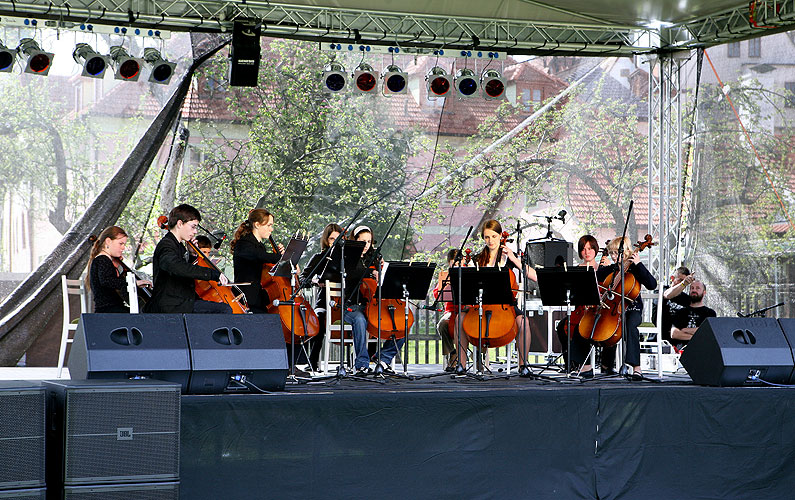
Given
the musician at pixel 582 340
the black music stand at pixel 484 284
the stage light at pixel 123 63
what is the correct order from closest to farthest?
the black music stand at pixel 484 284 < the musician at pixel 582 340 < the stage light at pixel 123 63

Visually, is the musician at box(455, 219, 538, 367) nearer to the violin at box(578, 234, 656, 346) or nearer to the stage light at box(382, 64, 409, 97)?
the violin at box(578, 234, 656, 346)

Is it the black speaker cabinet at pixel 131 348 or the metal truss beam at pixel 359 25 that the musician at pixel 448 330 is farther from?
the black speaker cabinet at pixel 131 348

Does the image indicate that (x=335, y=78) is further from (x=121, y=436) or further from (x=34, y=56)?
(x=121, y=436)

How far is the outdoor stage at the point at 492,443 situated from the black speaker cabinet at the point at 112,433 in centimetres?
52

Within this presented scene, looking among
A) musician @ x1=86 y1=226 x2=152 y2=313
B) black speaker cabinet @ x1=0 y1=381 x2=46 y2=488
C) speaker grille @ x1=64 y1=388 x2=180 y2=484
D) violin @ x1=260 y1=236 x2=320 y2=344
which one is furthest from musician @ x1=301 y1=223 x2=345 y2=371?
black speaker cabinet @ x1=0 y1=381 x2=46 y2=488

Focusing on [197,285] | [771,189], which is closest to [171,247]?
[197,285]

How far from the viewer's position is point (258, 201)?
1155 centimetres

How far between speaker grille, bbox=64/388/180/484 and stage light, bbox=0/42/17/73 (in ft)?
17.4

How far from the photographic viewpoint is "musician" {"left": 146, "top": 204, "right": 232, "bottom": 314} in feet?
17.3

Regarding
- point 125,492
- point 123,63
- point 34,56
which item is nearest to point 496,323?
point 125,492

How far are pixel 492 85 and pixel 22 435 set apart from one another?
655 cm

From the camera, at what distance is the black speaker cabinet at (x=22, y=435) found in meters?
2.95

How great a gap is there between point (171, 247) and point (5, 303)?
150 inches

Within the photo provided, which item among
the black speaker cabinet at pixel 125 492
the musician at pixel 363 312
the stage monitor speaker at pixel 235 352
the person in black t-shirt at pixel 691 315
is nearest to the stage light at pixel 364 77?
the musician at pixel 363 312
